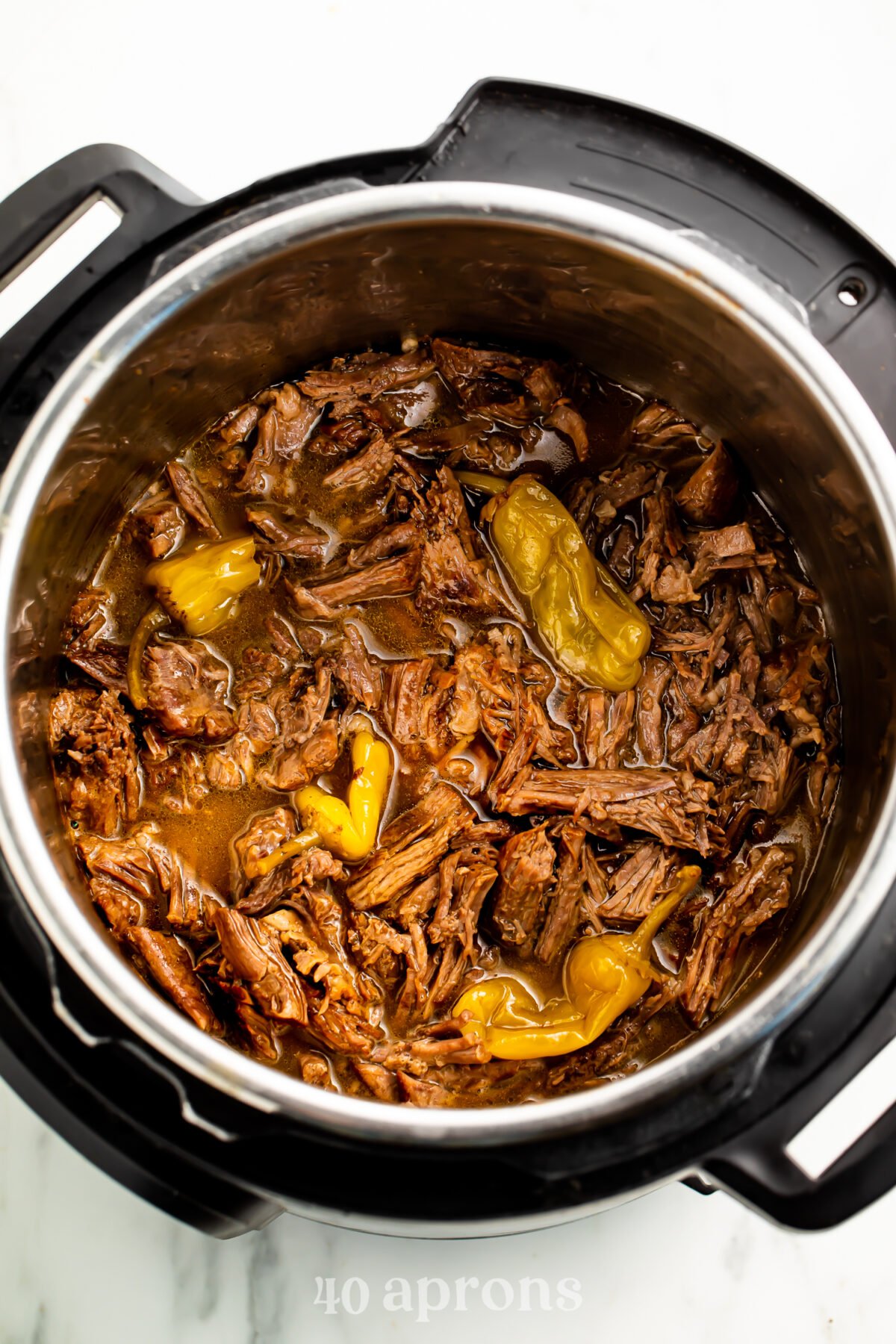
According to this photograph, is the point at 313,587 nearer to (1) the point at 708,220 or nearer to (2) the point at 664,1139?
(1) the point at 708,220

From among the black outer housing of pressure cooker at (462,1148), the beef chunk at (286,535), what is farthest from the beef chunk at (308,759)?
the black outer housing of pressure cooker at (462,1148)

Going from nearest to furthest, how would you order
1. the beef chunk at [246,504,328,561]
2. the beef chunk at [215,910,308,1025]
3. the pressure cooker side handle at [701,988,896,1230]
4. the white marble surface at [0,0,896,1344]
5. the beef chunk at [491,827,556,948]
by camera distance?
the pressure cooker side handle at [701,988,896,1230], the beef chunk at [215,910,308,1025], the beef chunk at [491,827,556,948], the beef chunk at [246,504,328,561], the white marble surface at [0,0,896,1344]

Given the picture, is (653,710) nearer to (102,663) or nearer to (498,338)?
(498,338)

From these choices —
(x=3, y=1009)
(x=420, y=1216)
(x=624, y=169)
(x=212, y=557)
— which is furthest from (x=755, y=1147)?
(x=624, y=169)

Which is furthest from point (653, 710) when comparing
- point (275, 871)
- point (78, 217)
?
point (78, 217)

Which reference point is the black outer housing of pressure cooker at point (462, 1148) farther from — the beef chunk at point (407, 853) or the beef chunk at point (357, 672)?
the beef chunk at point (357, 672)

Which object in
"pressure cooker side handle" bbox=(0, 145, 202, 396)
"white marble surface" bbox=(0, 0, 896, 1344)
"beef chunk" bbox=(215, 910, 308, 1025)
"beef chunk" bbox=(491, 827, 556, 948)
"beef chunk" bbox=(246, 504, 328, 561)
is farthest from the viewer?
"white marble surface" bbox=(0, 0, 896, 1344)

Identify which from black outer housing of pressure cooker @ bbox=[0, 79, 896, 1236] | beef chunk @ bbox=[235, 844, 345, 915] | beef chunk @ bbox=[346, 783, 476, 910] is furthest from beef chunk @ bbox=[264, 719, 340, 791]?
black outer housing of pressure cooker @ bbox=[0, 79, 896, 1236]

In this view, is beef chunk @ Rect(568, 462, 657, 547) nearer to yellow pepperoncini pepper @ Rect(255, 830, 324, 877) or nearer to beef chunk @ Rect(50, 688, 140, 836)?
yellow pepperoncini pepper @ Rect(255, 830, 324, 877)
